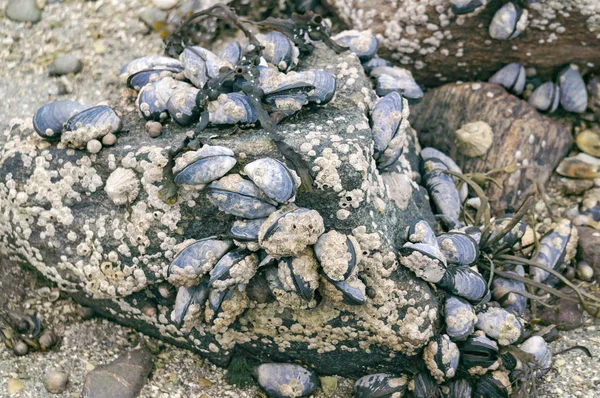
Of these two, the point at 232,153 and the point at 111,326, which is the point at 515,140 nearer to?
the point at 232,153

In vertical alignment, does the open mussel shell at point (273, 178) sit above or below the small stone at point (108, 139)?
above

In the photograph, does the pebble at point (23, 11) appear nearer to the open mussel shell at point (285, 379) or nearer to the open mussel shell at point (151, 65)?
the open mussel shell at point (151, 65)

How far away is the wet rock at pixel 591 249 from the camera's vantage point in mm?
4246

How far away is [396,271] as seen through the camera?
347cm

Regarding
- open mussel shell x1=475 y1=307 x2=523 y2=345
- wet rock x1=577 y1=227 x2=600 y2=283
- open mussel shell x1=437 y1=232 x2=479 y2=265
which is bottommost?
wet rock x1=577 y1=227 x2=600 y2=283

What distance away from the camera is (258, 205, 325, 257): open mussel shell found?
306 cm

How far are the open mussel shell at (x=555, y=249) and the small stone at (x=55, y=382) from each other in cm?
294

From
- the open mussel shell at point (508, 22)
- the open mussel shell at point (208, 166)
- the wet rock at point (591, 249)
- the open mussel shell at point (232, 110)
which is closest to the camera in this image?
the open mussel shell at point (208, 166)

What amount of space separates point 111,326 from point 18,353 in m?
0.54

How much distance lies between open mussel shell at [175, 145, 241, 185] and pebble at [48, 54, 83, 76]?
220cm

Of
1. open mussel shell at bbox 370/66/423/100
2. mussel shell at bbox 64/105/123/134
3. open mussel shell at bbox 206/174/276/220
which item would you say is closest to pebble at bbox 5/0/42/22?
mussel shell at bbox 64/105/123/134

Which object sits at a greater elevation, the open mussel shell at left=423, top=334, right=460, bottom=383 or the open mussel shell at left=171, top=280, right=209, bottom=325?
the open mussel shell at left=171, top=280, right=209, bottom=325

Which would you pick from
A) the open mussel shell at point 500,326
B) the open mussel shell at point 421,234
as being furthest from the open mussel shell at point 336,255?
the open mussel shell at point 500,326

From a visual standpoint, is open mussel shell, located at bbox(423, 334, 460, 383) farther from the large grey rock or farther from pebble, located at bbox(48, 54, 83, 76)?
pebble, located at bbox(48, 54, 83, 76)
